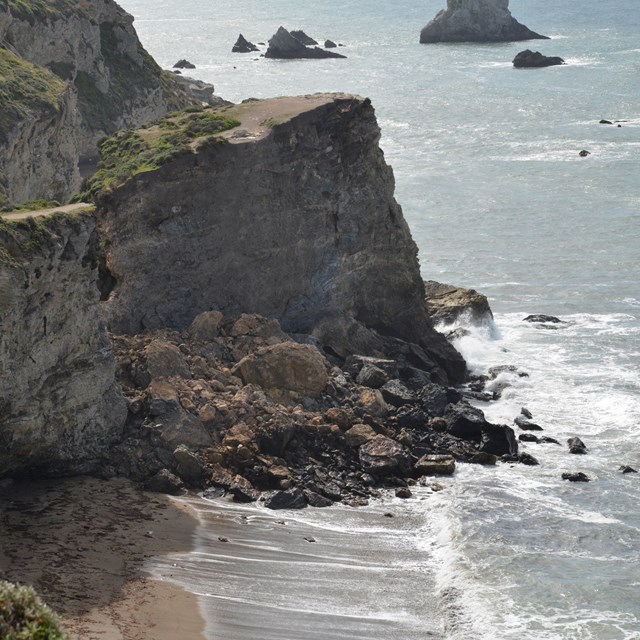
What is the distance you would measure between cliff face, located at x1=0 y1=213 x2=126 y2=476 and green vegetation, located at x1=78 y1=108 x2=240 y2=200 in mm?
5799

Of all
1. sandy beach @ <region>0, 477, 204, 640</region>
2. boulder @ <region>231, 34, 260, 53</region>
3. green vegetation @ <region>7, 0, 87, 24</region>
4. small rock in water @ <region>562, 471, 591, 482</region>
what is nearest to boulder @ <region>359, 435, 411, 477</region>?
small rock in water @ <region>562, 471, 591, 482</region>

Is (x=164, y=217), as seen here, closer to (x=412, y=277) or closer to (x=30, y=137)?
(x=412, y=277)

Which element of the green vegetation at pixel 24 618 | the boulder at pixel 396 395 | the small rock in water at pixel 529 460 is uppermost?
the green vegetation at pixel 24 618

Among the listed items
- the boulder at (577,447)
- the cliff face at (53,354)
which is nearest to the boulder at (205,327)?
the cliff face at (53,354)

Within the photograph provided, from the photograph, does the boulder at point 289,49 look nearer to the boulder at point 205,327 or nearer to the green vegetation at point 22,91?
the green vegetation at point 22,91

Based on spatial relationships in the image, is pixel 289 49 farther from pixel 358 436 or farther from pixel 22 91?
pixel 358 436

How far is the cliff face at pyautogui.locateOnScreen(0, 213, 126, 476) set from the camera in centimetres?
2277

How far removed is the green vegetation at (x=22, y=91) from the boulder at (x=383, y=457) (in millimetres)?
17821

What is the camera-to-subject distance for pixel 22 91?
41.7 metres

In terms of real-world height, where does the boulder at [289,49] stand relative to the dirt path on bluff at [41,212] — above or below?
above

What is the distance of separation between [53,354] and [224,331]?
6638mm

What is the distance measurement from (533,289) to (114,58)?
102ft

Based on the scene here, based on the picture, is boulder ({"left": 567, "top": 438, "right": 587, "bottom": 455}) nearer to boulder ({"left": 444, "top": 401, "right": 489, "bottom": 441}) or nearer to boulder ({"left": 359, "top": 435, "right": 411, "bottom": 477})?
boulder ({"left": 444, "top": 401, "right": 489, "bottom": 441})

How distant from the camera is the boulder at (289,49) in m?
105
